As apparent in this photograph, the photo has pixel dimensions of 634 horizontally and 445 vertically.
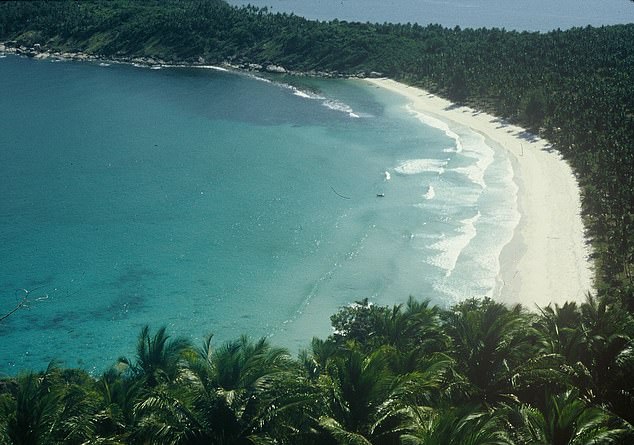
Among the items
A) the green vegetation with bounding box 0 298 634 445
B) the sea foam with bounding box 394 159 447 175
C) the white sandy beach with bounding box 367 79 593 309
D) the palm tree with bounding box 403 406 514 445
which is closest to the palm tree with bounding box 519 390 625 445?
the green vegetation with bounding box 0 298 634 445

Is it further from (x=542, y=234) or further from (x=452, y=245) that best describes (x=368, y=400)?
(x=542, y=234)

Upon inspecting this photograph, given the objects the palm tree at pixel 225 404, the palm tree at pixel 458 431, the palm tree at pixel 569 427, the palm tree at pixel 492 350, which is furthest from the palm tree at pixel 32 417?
the palm tree at pixel 492 350

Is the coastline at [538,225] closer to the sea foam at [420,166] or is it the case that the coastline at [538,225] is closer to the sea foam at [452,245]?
the sea foam at [452,245]

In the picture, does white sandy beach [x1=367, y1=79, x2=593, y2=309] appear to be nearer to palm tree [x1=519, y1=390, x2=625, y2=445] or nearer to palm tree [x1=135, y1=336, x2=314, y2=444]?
palm tree [x1=519, y1=390, x2=625, y2=445]

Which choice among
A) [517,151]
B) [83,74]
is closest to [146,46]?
[83,74]

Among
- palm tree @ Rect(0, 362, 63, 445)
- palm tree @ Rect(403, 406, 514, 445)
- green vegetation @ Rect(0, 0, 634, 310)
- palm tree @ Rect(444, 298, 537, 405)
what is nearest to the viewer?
palm tree @ Rect(403, 406, 514, 445)

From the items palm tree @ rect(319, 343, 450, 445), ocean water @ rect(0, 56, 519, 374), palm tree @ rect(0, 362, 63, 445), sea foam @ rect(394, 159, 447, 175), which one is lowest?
ocean water @ rect(0, 56, 519, 374)
